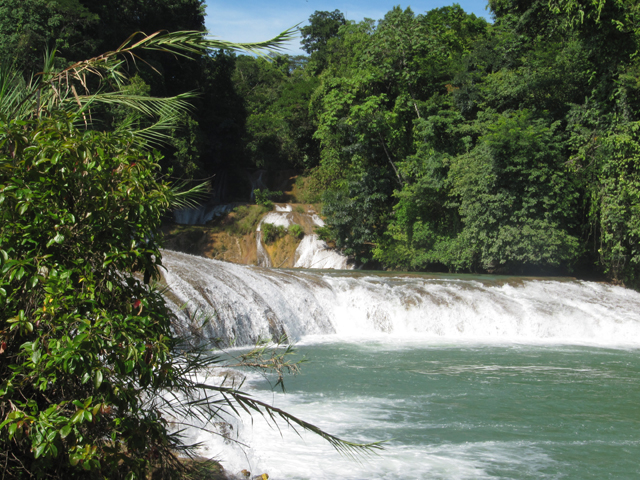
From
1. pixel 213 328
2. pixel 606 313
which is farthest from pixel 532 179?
pixel 213 328

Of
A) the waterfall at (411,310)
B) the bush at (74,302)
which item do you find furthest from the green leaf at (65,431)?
the waterfall at (411,310)

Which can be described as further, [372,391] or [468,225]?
[468,225]

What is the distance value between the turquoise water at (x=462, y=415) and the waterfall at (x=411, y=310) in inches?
74.5

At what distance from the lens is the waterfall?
11.9 metres

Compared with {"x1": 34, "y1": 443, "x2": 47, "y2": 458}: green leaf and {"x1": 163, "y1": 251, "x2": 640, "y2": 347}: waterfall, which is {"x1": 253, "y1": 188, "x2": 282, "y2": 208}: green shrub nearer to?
{"x1": 163, "y1": 251, "x2": 640, "y2": 347}: waterfall

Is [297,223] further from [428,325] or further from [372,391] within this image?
[372,391]

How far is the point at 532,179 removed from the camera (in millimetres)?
17484

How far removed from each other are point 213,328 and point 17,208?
8.09m

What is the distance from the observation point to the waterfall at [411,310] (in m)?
11.9

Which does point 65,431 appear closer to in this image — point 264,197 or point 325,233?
point 325,233

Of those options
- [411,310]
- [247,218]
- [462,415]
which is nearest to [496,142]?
Answer: [411,310]

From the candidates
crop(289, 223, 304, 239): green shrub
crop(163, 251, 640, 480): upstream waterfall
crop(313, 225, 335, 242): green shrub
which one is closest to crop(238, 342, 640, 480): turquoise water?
crop(163, 251, 640, 480): upstream waterfall

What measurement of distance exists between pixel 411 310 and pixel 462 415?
6.31 metres

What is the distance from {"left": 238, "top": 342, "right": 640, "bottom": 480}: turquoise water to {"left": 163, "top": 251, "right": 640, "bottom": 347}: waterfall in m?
1.89
